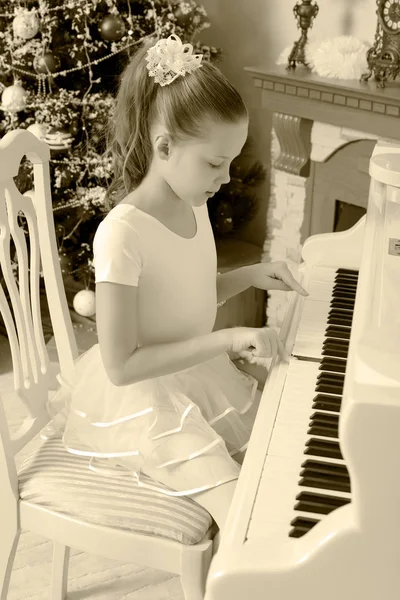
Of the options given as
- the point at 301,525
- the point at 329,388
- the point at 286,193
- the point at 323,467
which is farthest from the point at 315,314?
the point at 286,193

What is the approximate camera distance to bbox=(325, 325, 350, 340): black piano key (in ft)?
4.47

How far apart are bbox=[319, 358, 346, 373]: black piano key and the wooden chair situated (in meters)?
0.31

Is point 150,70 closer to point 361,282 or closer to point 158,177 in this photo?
point 158,177

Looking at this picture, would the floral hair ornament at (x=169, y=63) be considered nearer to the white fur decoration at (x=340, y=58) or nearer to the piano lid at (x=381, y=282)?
the piano lid at (x=381, y=282)

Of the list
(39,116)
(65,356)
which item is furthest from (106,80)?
(65,356)

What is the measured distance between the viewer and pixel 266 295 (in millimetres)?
3295

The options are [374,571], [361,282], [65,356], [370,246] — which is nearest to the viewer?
[374,571]

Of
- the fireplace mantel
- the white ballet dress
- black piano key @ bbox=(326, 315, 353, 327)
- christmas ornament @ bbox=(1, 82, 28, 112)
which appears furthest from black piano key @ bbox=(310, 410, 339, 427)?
christmas ornament @ bbox=(1, 82, 28, 112)

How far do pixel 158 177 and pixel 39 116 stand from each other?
1755 mm

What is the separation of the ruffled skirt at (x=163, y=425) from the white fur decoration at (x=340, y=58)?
5.11 feet

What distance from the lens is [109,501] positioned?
1.23 metres

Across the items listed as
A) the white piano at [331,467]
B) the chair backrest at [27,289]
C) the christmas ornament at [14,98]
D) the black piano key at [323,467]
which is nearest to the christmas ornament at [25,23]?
the christmas ornament at [14,98]

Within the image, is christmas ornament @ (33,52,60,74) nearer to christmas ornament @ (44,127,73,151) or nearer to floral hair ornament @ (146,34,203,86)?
christmas ornament @ (44,127,73,151)

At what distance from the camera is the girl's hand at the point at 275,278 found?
150 centimetres
